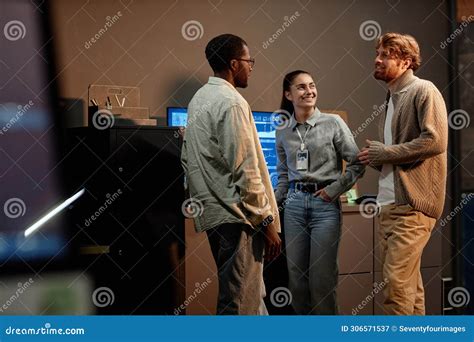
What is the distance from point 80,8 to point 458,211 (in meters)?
3.29

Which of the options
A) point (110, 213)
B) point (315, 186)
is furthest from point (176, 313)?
point (315, 186)
